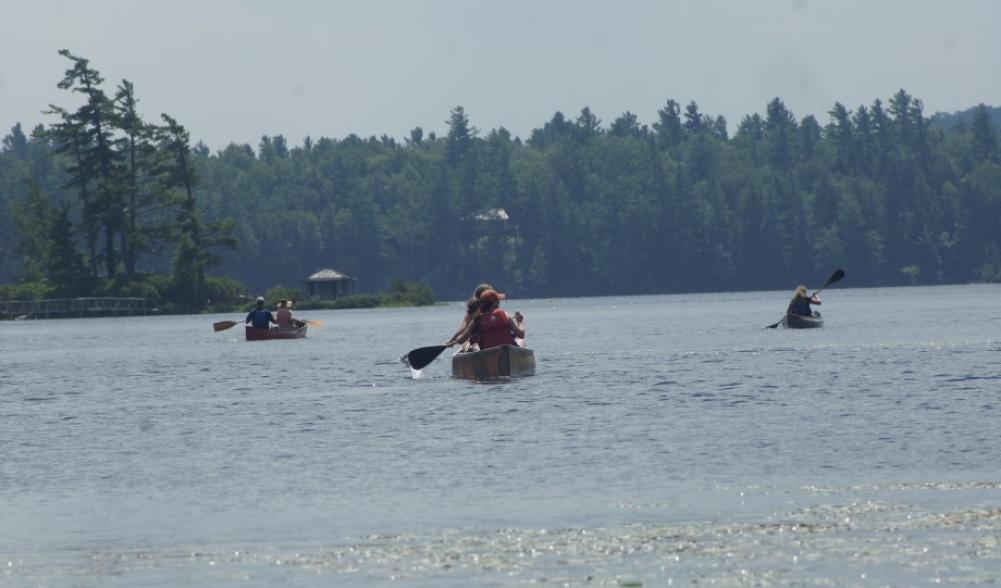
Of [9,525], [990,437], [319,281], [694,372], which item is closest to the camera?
[9,525]

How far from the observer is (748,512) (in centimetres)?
1952

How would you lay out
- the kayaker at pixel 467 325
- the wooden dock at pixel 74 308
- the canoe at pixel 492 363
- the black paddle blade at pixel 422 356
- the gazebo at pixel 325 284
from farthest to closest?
the gazebo at pixel 325 284, the wooden dock at pixel 74 308, the black paddle blade at pixel 422 356, the kayaker at pixel 467 325, the canoe at pixel 492 363

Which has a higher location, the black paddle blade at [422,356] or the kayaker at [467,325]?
the kayaker at [467,325]

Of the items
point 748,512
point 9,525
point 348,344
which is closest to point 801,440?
point 748,512

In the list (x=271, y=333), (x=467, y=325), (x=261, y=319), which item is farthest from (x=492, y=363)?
(x=271, y=333)

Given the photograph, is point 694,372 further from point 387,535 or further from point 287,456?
point 387,535

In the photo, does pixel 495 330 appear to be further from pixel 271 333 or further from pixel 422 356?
pixel 271 333

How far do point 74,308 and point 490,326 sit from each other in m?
96.5

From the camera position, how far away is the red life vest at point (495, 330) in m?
41.0

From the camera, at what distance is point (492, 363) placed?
41094 millimetres

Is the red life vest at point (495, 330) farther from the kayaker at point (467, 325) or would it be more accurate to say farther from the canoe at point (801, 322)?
the canoe at point (801, 322)

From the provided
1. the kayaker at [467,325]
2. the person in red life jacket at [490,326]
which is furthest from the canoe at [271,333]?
the person in red life jacket at [490,326]

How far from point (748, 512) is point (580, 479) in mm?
3804

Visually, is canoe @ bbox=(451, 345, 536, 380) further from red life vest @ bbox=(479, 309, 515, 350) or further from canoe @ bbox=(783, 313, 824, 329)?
canoe @ bbox=(783, 313, 824, 329)
